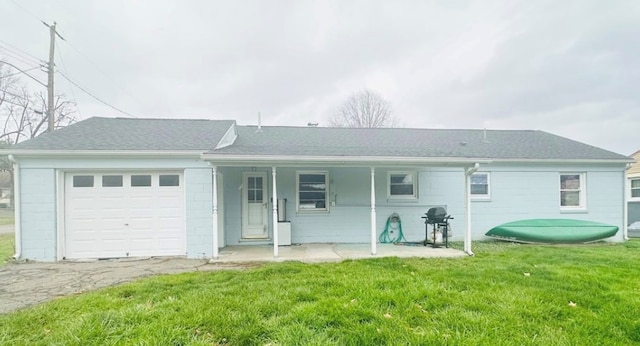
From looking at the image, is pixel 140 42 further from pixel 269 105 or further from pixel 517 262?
pixel 517 262

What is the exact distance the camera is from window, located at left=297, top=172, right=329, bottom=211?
9547 mm

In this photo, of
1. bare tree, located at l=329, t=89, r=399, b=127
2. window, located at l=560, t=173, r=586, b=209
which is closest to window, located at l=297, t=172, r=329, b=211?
window, located at l=560, t=173, r=586, b=209

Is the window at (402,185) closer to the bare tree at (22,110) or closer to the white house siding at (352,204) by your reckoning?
the white house siding at (352,204)

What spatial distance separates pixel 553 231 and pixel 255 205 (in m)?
9.01

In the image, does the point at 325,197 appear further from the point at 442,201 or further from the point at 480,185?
the point at 480,185

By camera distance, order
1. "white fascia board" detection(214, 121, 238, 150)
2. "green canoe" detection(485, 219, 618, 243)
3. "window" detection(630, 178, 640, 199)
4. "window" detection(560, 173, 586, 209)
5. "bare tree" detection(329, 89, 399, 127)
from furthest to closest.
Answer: "bare tree" detection(329, 89, 399, 127), "window" detection(630, 178, 640, 199), "window" detection(560, 173, 586, 209), "green canoe" detection(485, 219, 618, 243), "white fascia board" detection(214, 121, 238, 150)

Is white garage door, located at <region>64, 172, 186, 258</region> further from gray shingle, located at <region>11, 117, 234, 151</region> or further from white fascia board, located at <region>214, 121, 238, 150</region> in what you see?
white fascia board, located at <region>214, 121, 238, 150</region>

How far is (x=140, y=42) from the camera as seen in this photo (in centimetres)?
1442

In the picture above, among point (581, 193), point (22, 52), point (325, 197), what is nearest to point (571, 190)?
point (581, 193)

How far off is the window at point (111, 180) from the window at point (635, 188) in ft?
72.3

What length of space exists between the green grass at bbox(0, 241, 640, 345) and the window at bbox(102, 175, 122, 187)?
12.3ft

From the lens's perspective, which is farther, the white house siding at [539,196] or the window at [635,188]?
the window at [635,188]

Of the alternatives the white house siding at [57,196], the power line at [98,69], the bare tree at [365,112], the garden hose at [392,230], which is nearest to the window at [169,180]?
the white house siding at [57,196]

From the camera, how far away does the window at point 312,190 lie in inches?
376
